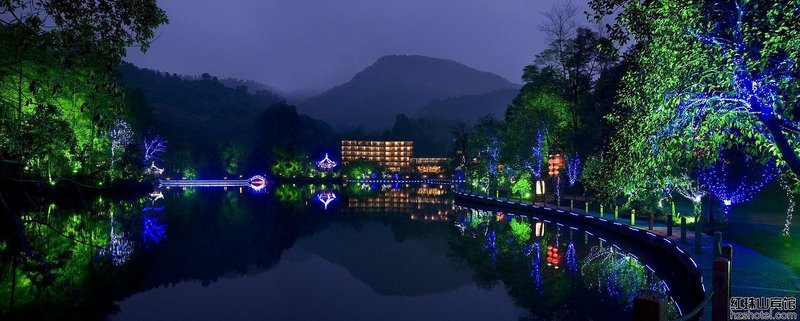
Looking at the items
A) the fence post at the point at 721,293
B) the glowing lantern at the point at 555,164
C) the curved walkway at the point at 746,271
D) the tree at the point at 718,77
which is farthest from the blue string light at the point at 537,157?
the fence post at the point at 721,293

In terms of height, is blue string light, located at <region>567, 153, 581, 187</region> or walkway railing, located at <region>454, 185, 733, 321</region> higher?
blue string light, located at <region>567, 153, 581, 187</region>

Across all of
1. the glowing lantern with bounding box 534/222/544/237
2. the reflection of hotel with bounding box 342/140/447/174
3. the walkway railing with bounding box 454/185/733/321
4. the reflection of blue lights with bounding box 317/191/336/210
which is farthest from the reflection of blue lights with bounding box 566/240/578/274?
the reflection of hotel with bounding box 342/140/447/174

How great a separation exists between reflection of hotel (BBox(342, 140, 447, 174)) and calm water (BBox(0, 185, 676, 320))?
101020 mm

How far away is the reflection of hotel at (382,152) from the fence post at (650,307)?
125m

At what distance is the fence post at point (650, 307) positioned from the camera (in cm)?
513

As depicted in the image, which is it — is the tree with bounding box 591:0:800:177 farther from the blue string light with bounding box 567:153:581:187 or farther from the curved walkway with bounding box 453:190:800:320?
the blue string light with bounding box 567:153:581:187

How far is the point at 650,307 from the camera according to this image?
522 cm

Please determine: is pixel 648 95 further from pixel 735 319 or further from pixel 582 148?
pixel 582 148

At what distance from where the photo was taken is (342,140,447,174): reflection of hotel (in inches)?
5236

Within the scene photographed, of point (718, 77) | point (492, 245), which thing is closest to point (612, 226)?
point (492, 245)

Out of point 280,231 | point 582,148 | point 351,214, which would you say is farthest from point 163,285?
point 582,148

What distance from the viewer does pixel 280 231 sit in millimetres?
29844

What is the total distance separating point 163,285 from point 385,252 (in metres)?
10.3

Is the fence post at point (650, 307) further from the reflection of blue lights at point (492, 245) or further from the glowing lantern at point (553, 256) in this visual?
the reflection of blue lights at point (492, 245)
